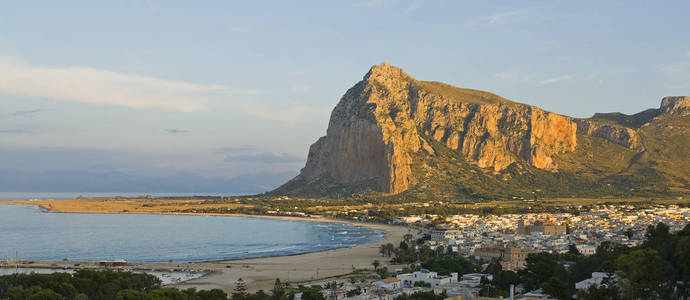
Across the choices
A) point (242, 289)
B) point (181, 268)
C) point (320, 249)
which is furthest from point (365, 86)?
point (242, 289)

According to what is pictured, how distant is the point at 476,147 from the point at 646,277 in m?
130

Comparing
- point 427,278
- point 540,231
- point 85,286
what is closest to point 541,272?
point 427,278

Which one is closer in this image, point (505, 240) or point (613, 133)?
point (505, 240)

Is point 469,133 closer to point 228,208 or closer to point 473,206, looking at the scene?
point 473,206

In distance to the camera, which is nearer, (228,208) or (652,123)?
(228,208)

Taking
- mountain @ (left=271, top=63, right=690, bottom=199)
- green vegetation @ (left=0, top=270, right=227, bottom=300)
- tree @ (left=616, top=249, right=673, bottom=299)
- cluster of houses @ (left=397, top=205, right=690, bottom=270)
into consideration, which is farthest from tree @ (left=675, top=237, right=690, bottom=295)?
mountain @ (left=271, top=63, right=690, bottom=199)

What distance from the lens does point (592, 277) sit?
117 ft

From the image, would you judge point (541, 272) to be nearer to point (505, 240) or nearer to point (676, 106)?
point (505, 240)

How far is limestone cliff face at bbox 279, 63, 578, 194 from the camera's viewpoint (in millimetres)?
151438

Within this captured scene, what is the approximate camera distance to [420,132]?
158875 mm

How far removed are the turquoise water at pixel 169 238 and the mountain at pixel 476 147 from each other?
4387 centimetres

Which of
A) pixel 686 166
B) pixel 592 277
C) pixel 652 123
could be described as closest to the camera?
pixel 592 277

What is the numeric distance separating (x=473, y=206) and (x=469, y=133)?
1534 inches

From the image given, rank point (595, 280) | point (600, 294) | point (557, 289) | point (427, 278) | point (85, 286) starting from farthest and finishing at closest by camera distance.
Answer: point (427, 278) < point (595, 280) < point (85, 286) < point (557, 289) < point (600, 294)
